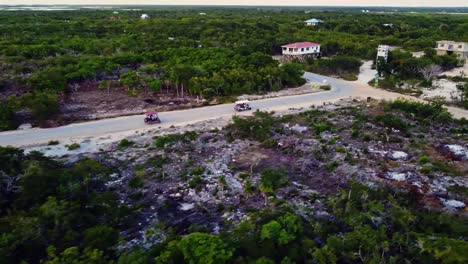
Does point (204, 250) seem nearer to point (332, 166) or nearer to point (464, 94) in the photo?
point (332, 166)

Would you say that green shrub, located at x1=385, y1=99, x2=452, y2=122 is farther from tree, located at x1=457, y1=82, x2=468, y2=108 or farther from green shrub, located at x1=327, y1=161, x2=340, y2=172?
green shrub, located at x1=327, y1=161, x2=340, y2=172

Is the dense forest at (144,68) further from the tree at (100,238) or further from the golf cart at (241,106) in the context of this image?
the tree at (100,238)

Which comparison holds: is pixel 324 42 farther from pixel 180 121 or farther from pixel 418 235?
pixel 418 235

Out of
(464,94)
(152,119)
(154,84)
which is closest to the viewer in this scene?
(152,119)

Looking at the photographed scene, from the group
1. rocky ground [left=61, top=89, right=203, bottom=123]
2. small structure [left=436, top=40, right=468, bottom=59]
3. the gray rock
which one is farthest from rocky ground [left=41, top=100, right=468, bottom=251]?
small structure [left=436, top=40, right=468, bottom=59]

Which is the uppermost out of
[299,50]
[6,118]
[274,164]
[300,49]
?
[300,49]

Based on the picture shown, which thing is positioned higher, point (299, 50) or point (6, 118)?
point (299, 50)

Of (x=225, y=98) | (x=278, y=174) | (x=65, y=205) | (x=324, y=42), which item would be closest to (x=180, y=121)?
(x=225, y=98)

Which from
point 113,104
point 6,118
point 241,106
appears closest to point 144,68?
point 113,104
